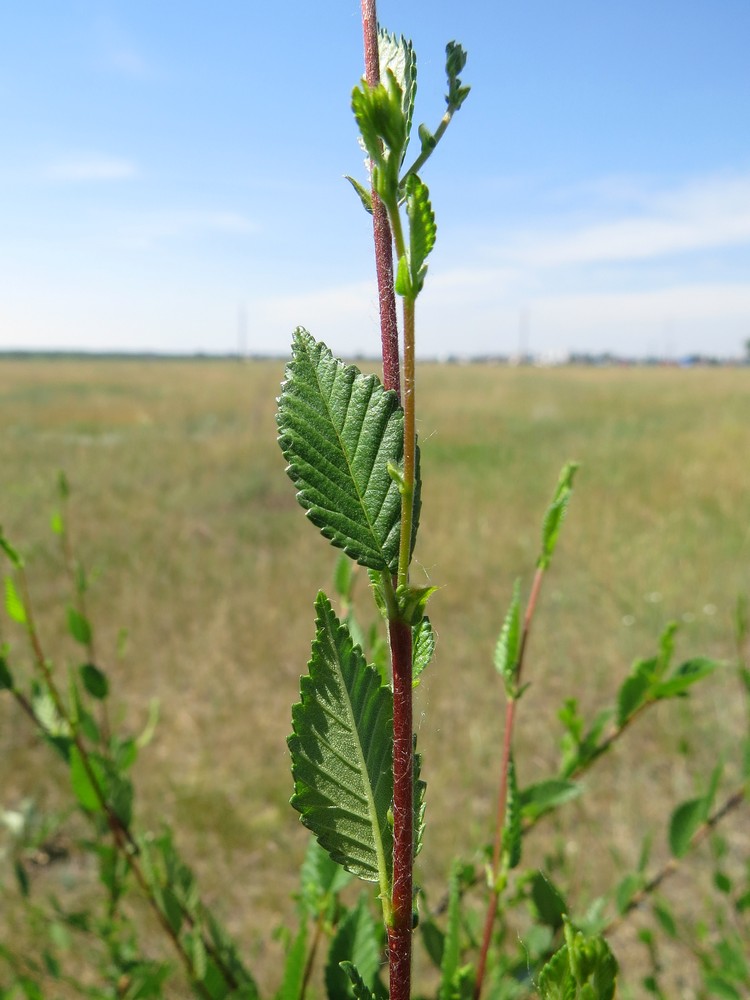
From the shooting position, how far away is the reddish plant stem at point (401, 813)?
20cm

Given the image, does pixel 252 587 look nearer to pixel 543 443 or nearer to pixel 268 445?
pixel 268 445

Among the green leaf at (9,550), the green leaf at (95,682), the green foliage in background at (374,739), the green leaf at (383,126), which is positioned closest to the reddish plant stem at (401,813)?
the green foliage in background at (374,739)

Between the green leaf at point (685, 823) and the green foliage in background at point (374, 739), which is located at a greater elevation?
the green foliage in background at point (374, 739)

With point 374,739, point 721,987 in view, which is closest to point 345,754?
point 374,739

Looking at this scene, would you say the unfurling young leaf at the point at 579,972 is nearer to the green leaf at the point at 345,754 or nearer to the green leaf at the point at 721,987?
the green leaf at the point at 345,754

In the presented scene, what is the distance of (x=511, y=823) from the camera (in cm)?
38

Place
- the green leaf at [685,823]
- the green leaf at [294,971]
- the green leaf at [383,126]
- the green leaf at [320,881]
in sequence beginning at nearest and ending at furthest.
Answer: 1. the green leaf at [383,126]
2. the green leaf at [294,971]
3. the green leaf at [320,881]
4. the green leaf at [685,823]

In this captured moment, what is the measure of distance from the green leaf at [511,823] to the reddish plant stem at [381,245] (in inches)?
10.2

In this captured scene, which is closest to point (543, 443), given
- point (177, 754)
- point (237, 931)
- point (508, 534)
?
point (508, 534)

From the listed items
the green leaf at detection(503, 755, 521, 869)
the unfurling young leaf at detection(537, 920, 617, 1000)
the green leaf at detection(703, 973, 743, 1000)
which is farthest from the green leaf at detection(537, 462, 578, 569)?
the green leaf at detection(703, 973, 743, 1000)

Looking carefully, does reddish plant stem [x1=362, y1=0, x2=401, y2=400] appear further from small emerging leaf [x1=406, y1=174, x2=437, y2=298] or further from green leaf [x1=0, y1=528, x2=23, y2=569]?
green leaf [x1=0, y1=528, x2=23, y2=569]

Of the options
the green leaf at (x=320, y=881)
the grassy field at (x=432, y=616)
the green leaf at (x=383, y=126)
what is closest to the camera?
the green leaf at (x=383, y=126)

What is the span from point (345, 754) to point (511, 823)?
0.61 feet

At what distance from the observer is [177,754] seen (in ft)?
8.75
